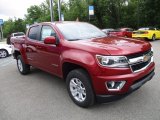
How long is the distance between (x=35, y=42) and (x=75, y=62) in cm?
225

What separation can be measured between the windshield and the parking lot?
1.50 metres

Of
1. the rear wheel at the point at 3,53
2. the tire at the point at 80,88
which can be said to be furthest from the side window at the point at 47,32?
the rear wheel at the point at 3,53

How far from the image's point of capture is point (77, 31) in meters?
5.62

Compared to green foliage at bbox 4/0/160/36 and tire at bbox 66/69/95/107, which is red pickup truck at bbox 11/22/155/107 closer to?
tire at bbox 66/69/95/107

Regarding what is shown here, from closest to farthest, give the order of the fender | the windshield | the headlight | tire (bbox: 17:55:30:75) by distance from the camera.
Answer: the headlight → the fender → the windshield → tire (bbox: 17:55:30:75)

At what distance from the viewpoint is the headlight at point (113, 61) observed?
13.3 feet

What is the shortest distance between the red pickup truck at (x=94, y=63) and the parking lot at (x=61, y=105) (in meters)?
0.29

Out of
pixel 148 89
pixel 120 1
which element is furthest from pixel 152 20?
pixel 148 89

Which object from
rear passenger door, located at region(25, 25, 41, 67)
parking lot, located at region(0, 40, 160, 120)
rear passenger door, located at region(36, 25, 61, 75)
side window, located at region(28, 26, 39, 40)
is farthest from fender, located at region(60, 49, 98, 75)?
side window, located at region(28, 26, 39, 40)

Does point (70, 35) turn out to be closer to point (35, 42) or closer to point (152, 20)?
point (35, 42)

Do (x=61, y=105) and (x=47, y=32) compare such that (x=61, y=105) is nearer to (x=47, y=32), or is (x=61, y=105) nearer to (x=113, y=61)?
(x=113, y=61)

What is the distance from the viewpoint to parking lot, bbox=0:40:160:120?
4.33 m

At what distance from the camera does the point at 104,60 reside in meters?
4.09

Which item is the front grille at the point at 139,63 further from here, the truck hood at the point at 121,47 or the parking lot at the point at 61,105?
the parking lot at the point at 61,105
